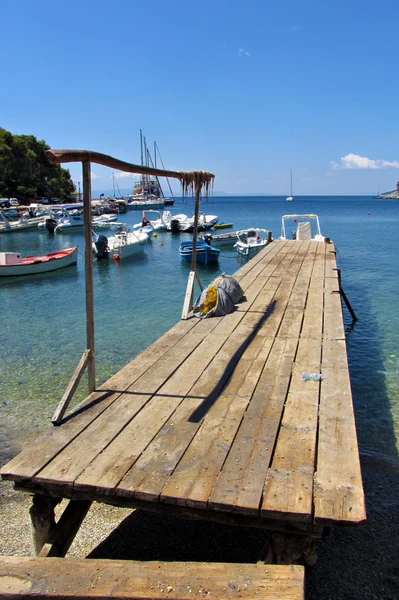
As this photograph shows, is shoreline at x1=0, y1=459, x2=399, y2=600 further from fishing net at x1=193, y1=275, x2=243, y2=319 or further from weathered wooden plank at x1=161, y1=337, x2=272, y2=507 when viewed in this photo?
fishing net at x1=193, y1=275, x2=243, y2=319

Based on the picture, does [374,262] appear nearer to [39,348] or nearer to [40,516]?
[39,348]

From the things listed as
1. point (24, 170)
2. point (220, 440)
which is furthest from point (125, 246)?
point (24, 170)

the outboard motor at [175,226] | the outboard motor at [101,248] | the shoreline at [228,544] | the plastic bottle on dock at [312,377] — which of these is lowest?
the shoreline at [228,544]

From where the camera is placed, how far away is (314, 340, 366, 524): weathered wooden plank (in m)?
2.93

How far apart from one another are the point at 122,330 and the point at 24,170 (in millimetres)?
74906

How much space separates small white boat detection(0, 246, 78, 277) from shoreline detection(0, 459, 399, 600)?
20.5 metres

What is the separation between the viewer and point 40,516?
362 centimetres

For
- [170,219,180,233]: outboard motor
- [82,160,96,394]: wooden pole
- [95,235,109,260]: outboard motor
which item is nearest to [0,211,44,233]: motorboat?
[170,219,180,233]: outboard motor

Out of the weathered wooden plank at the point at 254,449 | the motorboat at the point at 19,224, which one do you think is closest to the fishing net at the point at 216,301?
the weathered wooden plank at the point at 254,449

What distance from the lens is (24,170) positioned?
258ft

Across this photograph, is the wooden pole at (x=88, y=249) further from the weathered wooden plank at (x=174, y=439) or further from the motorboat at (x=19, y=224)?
the motorboat at (x=19, y=224)

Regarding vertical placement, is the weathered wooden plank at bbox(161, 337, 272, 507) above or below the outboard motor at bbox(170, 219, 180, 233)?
below

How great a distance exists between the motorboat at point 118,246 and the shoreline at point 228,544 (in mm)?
25473

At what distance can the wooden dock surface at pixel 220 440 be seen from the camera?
3127mm
